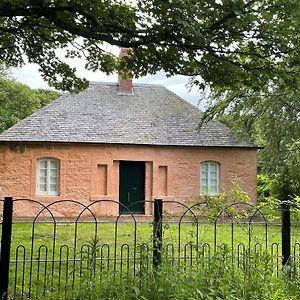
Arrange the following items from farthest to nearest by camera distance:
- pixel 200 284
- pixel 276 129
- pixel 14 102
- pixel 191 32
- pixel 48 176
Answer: pixel 14 102, pixel 48 176, pixel 276 129, pixel 191 32, pixel 200 284

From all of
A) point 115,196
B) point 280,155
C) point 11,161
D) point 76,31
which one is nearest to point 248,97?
point 280,155

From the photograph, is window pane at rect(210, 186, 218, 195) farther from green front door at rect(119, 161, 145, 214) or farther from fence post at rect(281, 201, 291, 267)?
fence post at rect(281, 201, 291, 267)

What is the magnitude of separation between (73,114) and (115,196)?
13.2 ft

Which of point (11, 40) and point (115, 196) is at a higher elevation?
point (11, 40)

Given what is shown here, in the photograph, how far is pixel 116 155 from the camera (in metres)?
19.3

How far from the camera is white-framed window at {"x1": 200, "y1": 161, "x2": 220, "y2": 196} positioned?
20094mm

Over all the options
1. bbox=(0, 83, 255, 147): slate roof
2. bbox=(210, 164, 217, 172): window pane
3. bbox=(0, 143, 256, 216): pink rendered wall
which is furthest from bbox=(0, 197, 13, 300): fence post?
bbox=(210, 164, 217, 172): window pane

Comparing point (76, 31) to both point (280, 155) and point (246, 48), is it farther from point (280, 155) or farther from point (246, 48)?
point (280, 155)

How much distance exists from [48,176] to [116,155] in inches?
115

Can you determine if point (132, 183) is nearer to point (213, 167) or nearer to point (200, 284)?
point (213, 167)

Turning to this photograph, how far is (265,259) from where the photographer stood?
477 centimetres

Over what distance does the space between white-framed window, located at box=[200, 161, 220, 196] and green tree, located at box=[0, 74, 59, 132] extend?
49.4 ft

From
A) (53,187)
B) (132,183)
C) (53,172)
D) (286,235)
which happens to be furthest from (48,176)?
(286,235)

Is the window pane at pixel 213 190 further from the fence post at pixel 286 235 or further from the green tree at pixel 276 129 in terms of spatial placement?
the fence post at pixel 286 235
